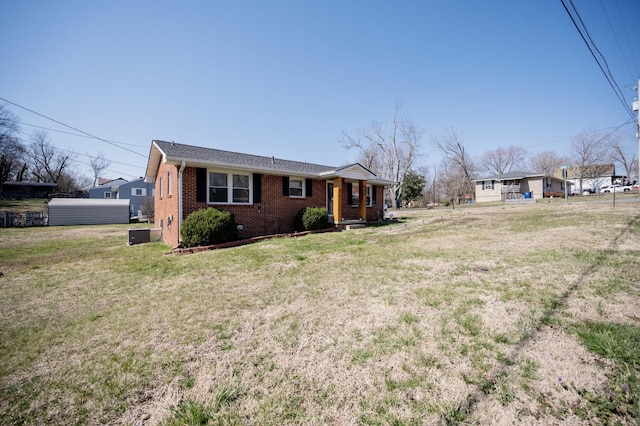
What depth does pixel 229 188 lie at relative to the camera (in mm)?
10922

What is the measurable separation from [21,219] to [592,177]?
2547 inches

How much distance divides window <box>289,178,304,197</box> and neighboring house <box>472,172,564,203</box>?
30847mm

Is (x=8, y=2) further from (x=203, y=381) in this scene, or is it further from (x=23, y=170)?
(x=23, y=170)

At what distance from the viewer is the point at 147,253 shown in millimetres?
8852

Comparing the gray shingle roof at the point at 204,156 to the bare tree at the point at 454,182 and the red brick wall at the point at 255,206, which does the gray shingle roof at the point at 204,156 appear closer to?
the red brick wall at the point at 255,206

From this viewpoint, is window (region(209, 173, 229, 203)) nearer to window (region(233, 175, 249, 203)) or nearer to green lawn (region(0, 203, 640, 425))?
window (region(233, 175, 249, 203))

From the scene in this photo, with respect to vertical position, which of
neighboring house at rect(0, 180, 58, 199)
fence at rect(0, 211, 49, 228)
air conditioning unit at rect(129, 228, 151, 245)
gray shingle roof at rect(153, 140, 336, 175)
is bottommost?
air conditioning unit at rect(129, 228, 151, 245)

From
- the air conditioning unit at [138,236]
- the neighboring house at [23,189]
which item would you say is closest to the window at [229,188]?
the air conditioning unit at [138,236]

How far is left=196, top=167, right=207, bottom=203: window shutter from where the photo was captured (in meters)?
10.1

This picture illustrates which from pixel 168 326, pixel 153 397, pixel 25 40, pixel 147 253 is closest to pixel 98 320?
pixel 168 326

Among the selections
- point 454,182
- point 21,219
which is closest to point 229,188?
point 21,219

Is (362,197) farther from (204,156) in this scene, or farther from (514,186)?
(514,186)

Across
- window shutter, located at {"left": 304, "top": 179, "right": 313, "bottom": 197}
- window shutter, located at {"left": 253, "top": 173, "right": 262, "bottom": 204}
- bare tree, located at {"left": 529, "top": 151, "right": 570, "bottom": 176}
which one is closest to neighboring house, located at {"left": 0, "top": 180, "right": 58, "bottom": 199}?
window shutter, located at {"left": 253, "top": 173, "right": 262, "bottom": 204}

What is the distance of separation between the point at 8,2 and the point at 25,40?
110 inches
